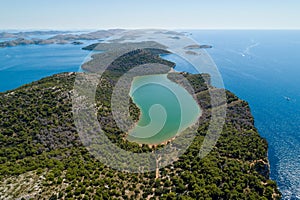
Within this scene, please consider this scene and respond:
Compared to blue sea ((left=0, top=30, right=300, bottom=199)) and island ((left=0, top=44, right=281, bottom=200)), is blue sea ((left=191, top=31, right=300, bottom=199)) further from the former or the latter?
island ((left=0, top=44, right=281, bottom=200))

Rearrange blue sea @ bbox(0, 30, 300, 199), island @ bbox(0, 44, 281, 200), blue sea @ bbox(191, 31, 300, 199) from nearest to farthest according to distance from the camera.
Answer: island @ bbox(0, 44, 281, 200) → blue sea @ bbox(191, 31, 300, 199) → blue sea @ bbox(0, 30, 300, 199)

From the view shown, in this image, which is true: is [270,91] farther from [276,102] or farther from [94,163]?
[94,163]

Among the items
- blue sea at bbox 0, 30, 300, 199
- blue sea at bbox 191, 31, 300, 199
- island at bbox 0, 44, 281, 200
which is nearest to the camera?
island at bbox 0, 44, 281, 200

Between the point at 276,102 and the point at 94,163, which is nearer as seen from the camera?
the point at 94,163

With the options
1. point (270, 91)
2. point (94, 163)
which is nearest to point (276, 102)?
point (270, 91)

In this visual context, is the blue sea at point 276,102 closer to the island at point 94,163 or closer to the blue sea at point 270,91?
the blue sea at point 270,91

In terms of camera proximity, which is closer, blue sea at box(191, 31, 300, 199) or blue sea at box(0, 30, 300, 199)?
blue sea at box(191, 31, 300, 199)

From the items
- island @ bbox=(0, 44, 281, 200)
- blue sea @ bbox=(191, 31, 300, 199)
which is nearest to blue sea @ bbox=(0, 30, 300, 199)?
blue sea @ bbox=(191, 31, 300, 199)

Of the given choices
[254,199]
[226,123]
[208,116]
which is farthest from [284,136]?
[254,199]
